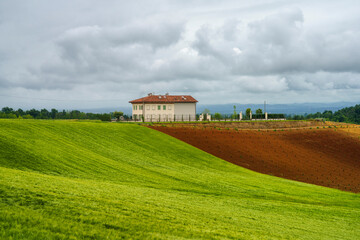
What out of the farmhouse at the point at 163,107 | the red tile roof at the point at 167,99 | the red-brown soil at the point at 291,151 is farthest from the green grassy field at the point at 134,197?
the red tile roof at the point at 167,99

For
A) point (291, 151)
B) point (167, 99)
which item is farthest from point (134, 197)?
point (167, 99)

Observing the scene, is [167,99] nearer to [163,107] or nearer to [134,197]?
[163,107]

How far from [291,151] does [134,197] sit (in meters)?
34.6

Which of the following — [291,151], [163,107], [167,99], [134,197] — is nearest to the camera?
[134,197]

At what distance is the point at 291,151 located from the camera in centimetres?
4316

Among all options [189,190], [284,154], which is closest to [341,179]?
[284,154]

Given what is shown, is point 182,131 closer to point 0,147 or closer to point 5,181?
point 0,147

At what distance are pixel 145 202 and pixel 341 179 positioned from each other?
2661 cm

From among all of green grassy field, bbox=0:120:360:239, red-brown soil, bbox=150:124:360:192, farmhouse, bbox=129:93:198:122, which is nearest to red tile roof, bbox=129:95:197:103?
farmhouse, bbox=129:93:198:122

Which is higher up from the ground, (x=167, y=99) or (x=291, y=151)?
(x=167, y=99)

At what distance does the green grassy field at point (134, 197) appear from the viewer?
8.52 meters

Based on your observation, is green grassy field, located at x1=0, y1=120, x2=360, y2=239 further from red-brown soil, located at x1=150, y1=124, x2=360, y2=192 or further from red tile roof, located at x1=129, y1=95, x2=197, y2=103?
red tile roof, located at x1=129, y1=95, x2=197, y2=103

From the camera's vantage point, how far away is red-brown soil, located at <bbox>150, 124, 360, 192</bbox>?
32969mm

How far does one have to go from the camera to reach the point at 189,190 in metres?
18.2
